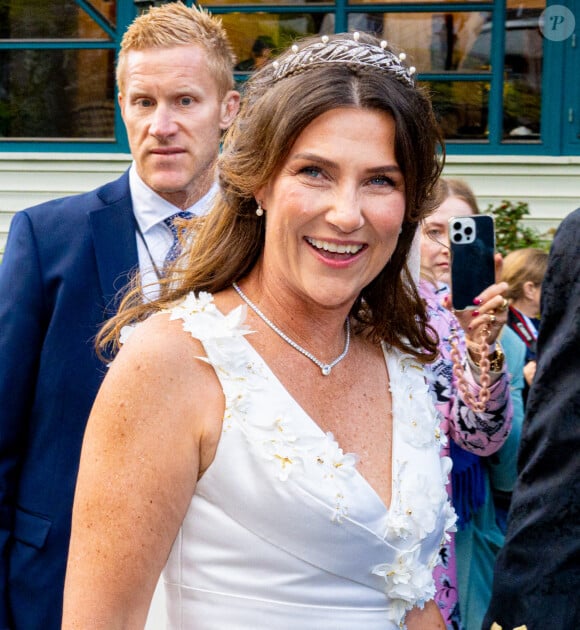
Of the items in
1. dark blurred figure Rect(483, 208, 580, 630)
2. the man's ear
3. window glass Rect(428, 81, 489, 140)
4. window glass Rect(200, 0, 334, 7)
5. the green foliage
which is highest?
window glass Rect(200, 0, 334, 7)

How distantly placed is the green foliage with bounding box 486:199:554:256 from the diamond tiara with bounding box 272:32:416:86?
16.9 feet

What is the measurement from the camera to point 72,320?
2826mm

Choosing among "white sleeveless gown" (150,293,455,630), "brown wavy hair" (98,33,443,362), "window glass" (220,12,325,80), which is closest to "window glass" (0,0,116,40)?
"window glass" (220,12,325,80)

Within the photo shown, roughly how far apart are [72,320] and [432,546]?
3.66 ft

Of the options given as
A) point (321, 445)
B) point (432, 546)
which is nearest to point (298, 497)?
point (321, 445)

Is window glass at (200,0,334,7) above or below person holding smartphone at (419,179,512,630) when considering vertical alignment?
above

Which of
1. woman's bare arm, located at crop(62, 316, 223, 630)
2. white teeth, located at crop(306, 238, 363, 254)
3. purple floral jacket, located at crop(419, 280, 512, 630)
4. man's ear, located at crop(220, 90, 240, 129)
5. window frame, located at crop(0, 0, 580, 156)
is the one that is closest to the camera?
woman's bare arm, located at crop(62, 316, 223, 630)

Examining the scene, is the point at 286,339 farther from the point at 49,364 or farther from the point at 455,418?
the point at 455,418

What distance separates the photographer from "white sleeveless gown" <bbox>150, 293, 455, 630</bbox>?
2000 mm

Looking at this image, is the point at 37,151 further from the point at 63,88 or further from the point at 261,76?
the point at 261,76

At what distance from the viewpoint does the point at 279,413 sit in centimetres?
209

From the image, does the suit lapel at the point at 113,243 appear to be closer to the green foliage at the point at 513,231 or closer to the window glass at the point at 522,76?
the green foliage at the point at 513,231

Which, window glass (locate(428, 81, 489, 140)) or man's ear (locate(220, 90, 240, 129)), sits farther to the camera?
window glass (locate(428, 81, 489, 140))

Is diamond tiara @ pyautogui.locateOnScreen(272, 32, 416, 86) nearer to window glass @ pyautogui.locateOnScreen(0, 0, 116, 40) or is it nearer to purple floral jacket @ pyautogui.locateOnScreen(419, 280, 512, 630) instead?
purple floral jacket @ pyautogui.locateOnScreen(419, 280, 512, 630)
